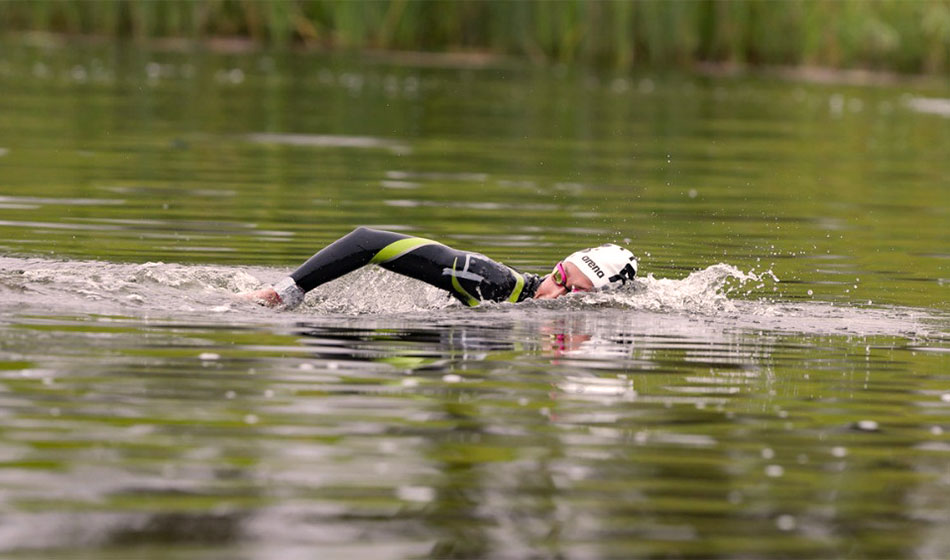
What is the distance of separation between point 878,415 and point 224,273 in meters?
5.59

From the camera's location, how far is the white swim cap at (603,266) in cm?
1241

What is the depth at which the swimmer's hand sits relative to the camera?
12136 millimetres

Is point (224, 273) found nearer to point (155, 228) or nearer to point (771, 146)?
point (155, 228)

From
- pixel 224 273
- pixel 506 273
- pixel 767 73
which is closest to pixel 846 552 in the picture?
pixel 506 273

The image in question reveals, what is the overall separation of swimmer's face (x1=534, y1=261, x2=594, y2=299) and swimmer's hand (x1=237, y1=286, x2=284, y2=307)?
6.04 feet

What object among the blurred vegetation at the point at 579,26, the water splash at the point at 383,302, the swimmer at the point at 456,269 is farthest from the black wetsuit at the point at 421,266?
the blurred vegetation at the point at 579,26

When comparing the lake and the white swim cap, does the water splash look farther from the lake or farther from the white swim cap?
the white swim cap

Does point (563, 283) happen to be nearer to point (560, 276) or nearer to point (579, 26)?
point (560, 276)

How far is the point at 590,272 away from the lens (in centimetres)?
1241

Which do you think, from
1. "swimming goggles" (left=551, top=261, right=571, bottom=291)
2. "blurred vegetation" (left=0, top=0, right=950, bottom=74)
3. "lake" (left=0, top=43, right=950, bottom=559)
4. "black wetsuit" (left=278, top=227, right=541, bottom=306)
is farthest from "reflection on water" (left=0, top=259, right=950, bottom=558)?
"blurred vegetation" (left=0, top=0, right=950, bottom=74)

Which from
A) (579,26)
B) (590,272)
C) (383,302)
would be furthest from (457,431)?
(579,26)

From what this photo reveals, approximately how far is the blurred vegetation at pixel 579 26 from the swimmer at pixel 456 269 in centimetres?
3093

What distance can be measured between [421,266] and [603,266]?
4.19 ft

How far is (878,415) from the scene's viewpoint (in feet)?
30.6
